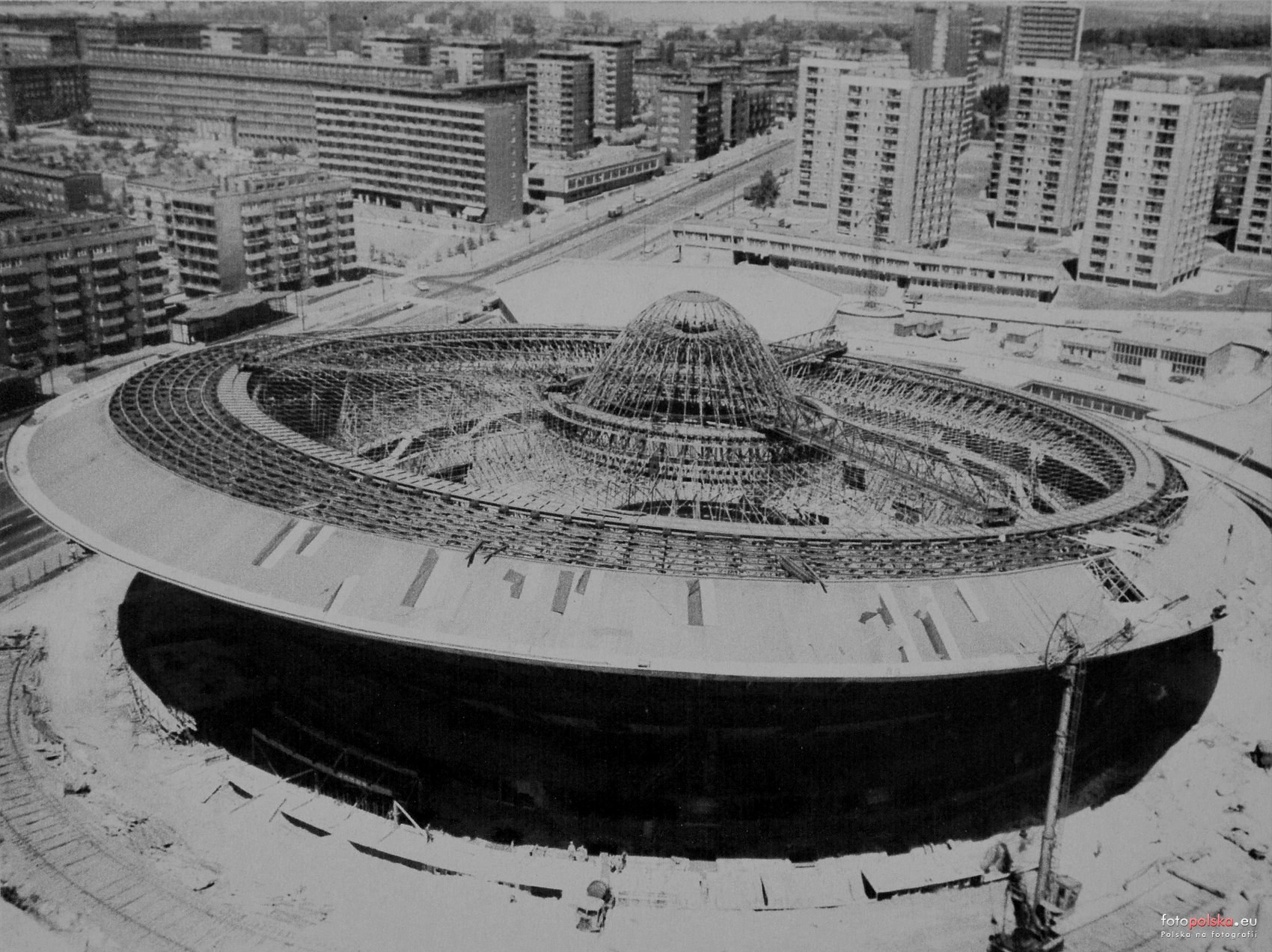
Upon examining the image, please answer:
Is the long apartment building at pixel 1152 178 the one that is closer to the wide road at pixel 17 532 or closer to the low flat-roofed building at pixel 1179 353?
the low flat-roofed building at pixel 1179 353

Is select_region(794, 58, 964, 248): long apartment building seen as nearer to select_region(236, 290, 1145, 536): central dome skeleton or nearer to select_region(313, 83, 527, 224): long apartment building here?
select_region(313, 83, 527, 224): long apartment building

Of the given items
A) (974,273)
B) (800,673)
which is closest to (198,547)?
(800,673)

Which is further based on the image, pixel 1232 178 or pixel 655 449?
pixel 1232 178

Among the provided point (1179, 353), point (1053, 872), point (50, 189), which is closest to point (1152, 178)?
point (1179, 353)

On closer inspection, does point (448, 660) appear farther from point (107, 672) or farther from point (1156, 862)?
point (1156, 862)

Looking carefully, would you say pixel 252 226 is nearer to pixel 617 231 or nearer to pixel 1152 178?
pixel 617 231
